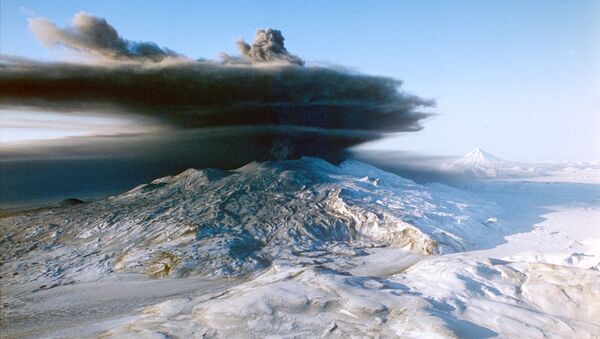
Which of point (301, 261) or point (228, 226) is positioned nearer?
point (301, 261)

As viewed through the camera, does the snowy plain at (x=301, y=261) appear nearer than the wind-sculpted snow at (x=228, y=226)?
Yes

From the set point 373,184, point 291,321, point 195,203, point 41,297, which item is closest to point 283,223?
point 195,203

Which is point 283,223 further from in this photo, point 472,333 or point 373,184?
point 472,333

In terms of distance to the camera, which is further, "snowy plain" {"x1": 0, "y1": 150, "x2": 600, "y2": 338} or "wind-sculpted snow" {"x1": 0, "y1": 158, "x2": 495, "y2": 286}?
"wind-sculpted snow" {"x1": 0, "y1": 158, "x2": 495, "y2": 286}
